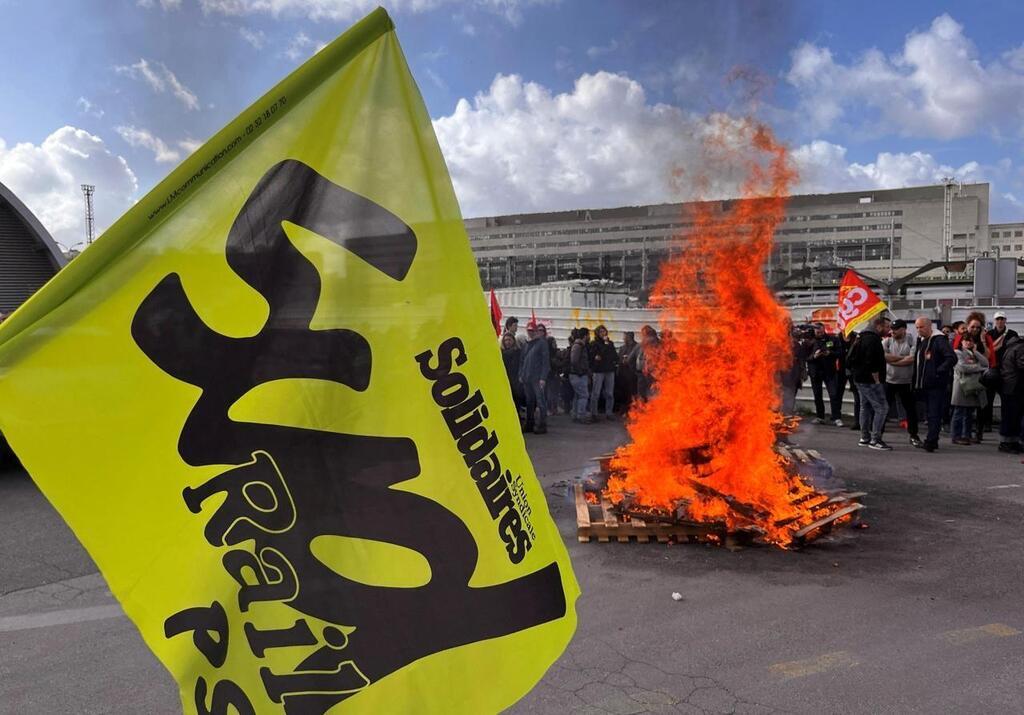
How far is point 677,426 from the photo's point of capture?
774 centimetres

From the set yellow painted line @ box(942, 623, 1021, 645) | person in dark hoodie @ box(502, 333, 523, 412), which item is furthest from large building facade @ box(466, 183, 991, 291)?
yellow painted line @ box(942, 623, 1021, 645)

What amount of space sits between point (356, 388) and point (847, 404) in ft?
51.4

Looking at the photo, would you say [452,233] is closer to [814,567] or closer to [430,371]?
[430,371]

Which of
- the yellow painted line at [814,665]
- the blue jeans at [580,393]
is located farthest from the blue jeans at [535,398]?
the yellow painted line at [814,665]

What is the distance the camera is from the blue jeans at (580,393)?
557 inches

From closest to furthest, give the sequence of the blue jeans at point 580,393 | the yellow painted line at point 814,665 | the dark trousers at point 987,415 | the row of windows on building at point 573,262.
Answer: the yellow painted line at point 814,665, the dark trousers at point 987,415, the blue jeans at point 580,393, the row of windows on building at point 573,262

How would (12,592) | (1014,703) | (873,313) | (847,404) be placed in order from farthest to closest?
(847,404) < (873,313) < (12,592) < (1014,703)

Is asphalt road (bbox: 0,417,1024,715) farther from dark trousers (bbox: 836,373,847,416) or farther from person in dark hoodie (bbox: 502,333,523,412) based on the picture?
dark trousers (bbox: 836,373,847,416)

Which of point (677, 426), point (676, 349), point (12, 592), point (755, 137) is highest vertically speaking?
point (755, 137)

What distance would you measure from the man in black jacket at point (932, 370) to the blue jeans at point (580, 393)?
5660mm

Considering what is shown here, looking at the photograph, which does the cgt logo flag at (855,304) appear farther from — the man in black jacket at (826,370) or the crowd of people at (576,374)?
the crowd of people at (576,374)

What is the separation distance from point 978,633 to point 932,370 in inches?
300

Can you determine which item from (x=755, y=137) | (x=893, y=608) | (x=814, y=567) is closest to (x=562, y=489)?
(x=814, y=567)

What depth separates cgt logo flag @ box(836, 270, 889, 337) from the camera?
13781mm
